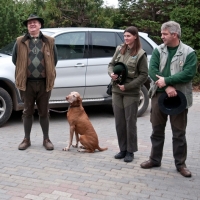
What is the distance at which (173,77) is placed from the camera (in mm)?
4508

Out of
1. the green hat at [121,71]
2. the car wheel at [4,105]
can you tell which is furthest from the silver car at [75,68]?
the green hat at [121,71]

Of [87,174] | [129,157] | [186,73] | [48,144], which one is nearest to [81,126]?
[48,144]

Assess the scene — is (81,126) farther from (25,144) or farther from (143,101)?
(143,101)

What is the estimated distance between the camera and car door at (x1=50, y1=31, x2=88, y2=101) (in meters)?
7.38

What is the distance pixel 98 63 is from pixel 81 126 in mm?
2274

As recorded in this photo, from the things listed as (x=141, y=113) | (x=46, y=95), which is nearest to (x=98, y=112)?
(x=141, y=113)

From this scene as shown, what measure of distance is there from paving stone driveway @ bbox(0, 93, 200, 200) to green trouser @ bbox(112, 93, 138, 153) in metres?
0.30

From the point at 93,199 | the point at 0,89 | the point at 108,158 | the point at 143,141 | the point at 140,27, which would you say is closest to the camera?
the point at 93,199

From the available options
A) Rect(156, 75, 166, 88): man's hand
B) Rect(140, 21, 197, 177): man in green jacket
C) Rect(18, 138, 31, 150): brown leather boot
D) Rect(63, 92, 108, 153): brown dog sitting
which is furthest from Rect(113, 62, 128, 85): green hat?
Rect(18, 138, 31, 150): brown leather boot

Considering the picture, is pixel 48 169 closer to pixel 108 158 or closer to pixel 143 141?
pixel 108 158

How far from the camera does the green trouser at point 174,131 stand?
4.80m

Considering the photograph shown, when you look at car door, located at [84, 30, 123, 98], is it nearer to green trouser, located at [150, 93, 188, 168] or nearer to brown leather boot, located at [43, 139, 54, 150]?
brown leather boot, located at [43, 139, 54, 150]

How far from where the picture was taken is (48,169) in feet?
16.5

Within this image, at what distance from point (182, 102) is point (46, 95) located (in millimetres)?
2252
